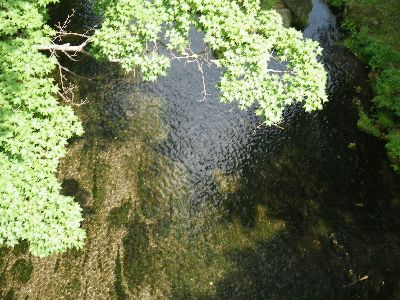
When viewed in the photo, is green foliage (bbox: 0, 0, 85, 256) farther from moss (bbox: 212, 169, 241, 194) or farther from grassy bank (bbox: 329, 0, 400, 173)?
grassy bank (bbox: 329, 0, 400, 173)

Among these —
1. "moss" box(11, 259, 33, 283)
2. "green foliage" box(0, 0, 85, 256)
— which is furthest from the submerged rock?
"moss" box(11, 259, 33, 283)

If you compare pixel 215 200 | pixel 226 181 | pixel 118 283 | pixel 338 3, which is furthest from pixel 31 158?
pixel 338 3

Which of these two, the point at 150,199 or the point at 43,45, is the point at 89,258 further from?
the point at 43,45

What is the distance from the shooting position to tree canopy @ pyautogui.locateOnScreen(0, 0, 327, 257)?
11.1 m

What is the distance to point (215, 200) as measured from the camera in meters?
19.0

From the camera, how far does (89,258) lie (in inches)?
634

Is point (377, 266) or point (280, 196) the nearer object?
point (377, 266)

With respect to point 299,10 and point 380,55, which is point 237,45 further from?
point 299,10

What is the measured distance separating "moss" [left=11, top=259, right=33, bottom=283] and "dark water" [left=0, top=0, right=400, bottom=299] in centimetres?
27

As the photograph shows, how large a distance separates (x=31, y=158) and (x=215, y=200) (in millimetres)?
9969

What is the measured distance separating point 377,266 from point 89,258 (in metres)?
13.2

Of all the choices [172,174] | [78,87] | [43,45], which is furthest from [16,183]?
[78,87]

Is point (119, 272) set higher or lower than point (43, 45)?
lower

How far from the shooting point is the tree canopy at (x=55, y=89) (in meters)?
11.1
